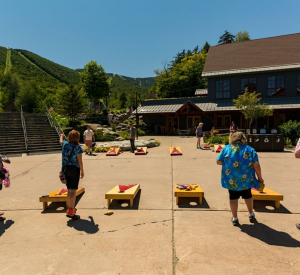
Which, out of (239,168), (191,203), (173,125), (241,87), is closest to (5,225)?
(191,203)

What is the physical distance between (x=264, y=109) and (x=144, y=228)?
1647 centimetres

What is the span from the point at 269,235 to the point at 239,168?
1.22 m

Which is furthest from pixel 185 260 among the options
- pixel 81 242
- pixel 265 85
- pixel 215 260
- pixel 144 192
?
pixel 265 85

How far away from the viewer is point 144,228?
3.97 m

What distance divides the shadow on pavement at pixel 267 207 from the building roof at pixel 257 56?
22069 mm

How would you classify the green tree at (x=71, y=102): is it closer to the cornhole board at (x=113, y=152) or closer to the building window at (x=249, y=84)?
the cornhole board at (x=113, y=152)

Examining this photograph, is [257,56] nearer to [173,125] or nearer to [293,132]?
[173,125]

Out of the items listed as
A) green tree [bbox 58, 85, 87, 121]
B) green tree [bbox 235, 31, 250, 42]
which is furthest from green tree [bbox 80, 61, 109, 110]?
green tree [bbox 235, 31, 250, 42]

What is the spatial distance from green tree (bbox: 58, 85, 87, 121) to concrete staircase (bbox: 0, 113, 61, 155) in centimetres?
312

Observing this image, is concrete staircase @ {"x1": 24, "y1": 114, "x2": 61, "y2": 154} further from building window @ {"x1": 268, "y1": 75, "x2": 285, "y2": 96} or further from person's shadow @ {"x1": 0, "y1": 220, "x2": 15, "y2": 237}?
building window @ {"x1": 268, "y1": 75, "x2": 285, "y2": 96}

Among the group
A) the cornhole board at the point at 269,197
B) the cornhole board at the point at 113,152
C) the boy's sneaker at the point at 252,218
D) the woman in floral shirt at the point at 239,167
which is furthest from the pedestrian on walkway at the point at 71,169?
the cornhole board at the point at 113,152

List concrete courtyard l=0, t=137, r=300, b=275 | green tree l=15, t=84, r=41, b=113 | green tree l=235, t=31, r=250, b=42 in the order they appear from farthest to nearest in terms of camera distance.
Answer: green tree l=235, t=31, r=250, b=42
green tree l=15, t=84, r=41, b=113
concrete courtyard l=0, t=137, r=300, b=275

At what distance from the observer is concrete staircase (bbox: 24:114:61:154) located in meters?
15.3

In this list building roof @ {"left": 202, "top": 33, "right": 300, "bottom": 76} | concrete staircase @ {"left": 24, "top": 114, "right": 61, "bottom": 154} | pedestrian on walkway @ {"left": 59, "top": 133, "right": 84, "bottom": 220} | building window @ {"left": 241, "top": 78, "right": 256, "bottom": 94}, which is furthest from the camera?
building window @ {"left": 241, "top": 78, "right": 256, "bottom": 94}
